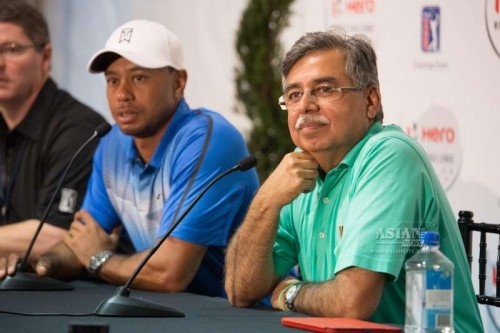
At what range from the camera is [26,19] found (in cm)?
480

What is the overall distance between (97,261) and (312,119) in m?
1.11

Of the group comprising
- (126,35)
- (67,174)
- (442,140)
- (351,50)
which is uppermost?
(126,35)

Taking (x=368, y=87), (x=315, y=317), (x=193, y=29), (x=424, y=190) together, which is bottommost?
(x=315, y=317)

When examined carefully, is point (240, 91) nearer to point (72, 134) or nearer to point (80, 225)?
point (72, 134)

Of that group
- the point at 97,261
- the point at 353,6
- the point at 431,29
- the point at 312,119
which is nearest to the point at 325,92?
the point at 312,119

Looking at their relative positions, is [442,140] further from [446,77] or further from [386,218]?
[386,218]

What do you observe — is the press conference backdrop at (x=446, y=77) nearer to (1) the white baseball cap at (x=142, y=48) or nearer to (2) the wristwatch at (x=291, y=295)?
(1) the white baseball cap at (x=142, y=48)

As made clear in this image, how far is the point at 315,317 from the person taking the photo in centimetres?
285

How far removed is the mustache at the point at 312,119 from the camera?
10.1ft

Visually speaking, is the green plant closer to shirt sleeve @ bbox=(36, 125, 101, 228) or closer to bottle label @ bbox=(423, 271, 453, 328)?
shirt sleeve @ bbox=(36, 125, 101, 228)

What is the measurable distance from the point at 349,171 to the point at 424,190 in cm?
27

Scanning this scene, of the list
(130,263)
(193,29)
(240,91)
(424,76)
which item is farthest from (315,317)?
(193,29)

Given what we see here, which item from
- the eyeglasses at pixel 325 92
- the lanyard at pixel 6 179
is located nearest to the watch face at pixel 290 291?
the eyeglasses at pixel 325 92

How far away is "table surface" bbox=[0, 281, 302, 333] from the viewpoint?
269 cm
